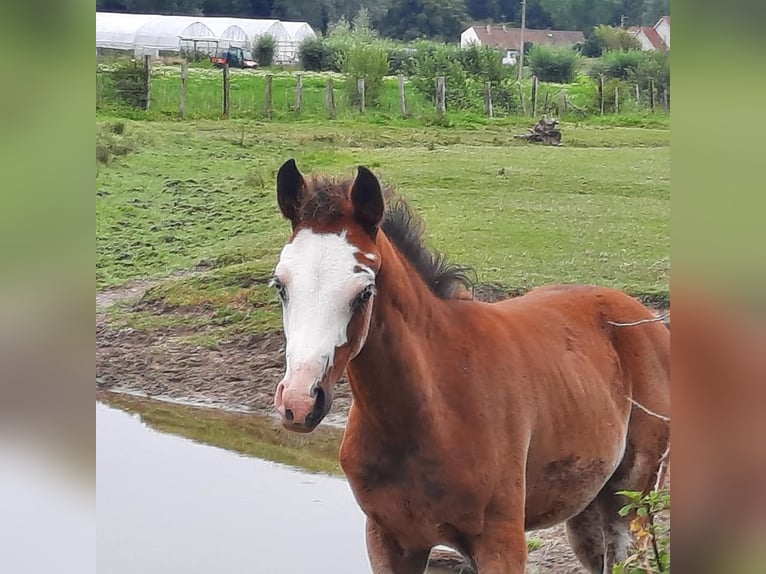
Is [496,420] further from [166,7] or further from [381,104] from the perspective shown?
[166,7]

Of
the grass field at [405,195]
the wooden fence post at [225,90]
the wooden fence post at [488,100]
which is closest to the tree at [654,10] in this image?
the grass field at [405,195]

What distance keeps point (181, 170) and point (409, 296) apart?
0.71m

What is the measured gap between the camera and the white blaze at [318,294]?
205 centimetres

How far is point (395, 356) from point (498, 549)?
0.49m

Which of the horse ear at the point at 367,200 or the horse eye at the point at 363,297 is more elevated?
the horse ear at the point at 367,200

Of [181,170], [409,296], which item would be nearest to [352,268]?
[409,296]

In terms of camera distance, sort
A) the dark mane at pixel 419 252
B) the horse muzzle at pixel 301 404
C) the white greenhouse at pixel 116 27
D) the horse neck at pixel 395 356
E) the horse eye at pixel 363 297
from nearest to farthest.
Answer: the horse muzzle at pixel 301 404, the horse eye at pixel 363 297, the horse neck at pixel 395 356, the dark mane at pixel 419 252, the white greenhouse at pixel 116 27

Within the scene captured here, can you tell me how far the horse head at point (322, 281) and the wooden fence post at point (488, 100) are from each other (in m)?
0.45

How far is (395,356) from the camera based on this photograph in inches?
89.0

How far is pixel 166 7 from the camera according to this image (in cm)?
250

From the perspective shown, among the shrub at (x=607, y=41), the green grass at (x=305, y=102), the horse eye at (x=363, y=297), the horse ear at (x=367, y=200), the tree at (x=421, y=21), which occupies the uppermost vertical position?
the tree at (x=421, y=21)

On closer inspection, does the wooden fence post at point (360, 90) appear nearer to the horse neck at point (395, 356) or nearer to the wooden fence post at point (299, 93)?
the wooden fence post at point (299, 93)

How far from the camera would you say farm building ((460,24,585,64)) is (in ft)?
8.23

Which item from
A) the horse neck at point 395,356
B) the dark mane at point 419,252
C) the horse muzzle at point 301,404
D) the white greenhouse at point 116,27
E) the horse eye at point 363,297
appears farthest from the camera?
the white greenhouse at point 116,27
